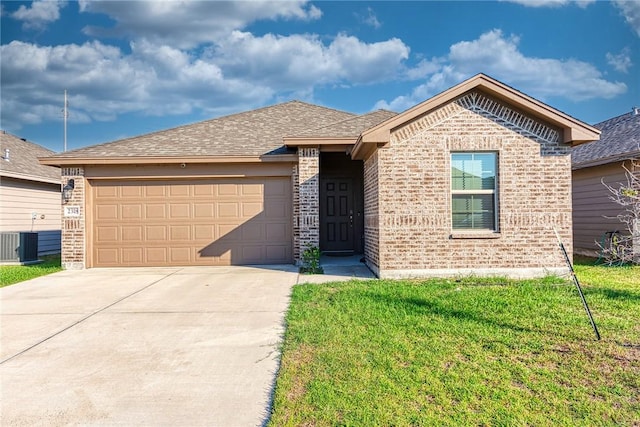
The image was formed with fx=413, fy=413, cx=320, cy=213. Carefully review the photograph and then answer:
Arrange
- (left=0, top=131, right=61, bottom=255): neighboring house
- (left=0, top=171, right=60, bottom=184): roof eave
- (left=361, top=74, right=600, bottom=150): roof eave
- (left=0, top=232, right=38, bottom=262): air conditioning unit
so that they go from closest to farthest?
(left=361, top=74, right=600, bottom=150): roof eave < (left=0, top=232, right=38, bottom=262): air conditioning unit < (left=0, top=171, right=60, bottom=184): roof eave < (left=0, top=131, right=61, bottom=255): neighboring house

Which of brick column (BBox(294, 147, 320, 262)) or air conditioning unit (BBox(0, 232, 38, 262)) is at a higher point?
brick column (BBox(294, 147, 320, 262))

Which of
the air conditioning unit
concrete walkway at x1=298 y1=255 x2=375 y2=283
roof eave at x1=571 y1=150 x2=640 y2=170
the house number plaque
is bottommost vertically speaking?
concrete walkway at x1=298 y1=255 x2=375 y2=283

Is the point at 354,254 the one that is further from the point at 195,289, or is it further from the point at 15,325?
the point at 15,325

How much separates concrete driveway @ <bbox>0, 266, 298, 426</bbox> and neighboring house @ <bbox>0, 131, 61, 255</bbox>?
632cm

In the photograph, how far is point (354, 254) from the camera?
12836 millimetres

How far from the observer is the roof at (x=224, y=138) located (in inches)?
429

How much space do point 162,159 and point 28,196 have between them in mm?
6881

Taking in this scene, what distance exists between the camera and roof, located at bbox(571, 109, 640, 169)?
1083 cm

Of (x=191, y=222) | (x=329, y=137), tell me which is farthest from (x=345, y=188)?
(x=191, y=222)

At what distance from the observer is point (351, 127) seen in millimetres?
10898

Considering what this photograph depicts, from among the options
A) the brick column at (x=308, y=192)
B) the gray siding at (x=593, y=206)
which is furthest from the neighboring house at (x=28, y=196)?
the gray siding at (x=593, y=206)

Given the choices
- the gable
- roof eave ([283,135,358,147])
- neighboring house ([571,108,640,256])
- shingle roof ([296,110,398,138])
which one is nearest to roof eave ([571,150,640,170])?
neighboring house ([571,108,640,256])

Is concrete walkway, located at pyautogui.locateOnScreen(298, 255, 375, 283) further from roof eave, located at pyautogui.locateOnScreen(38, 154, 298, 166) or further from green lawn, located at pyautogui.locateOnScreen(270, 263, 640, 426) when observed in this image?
roof eave, located at pyautogui.locateOnScreen(38, 154, 298, 166)

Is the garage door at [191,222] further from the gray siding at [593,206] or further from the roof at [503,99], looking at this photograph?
the gray siding at [593,206]
